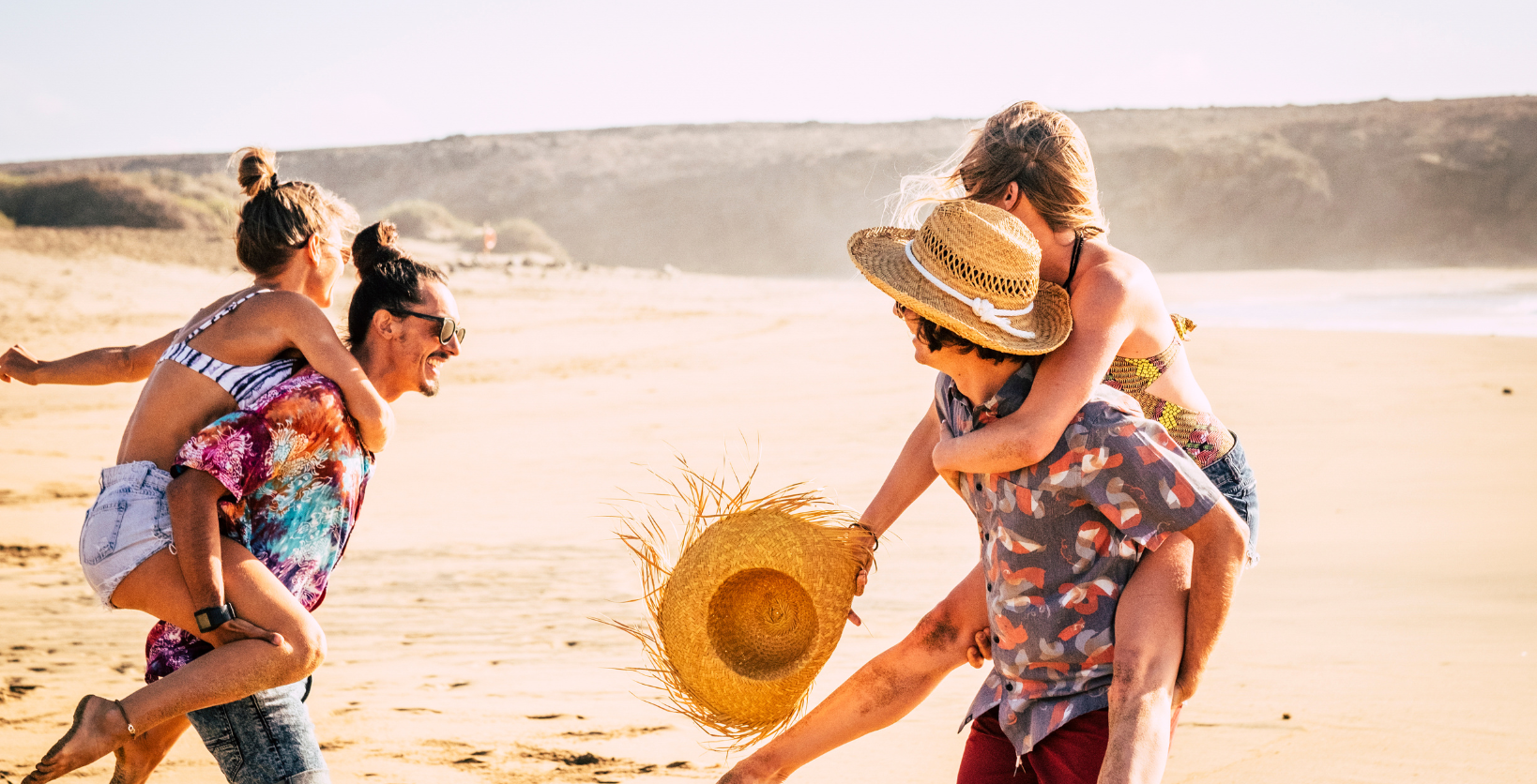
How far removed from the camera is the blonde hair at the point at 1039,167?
251 cm

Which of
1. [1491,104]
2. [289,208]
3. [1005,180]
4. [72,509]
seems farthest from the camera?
[1491,104]

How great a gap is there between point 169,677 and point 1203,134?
6180cm

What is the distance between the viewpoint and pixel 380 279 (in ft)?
9.01

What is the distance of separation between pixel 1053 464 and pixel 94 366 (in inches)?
98.0

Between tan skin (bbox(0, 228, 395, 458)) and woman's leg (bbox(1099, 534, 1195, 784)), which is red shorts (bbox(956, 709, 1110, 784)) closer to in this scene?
woman's leg (bbox(1099, 534, 1195, 784))

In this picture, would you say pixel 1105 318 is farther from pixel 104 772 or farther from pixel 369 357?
pixel 104 772

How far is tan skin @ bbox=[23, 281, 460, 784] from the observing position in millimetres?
2309

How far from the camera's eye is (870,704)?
2.73 metres

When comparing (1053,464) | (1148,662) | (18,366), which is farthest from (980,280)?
(18,366)

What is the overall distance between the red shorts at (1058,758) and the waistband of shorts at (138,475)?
1.82 m

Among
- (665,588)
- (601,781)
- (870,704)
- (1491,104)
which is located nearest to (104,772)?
(601,781)

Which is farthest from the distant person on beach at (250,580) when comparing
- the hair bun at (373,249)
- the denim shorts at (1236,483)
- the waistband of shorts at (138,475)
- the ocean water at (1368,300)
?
the ocean water at (1368,300)

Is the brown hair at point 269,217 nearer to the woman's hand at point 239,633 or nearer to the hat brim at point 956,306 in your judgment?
the woman's hand at point 239,633

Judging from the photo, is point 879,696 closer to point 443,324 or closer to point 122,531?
point 443,324
